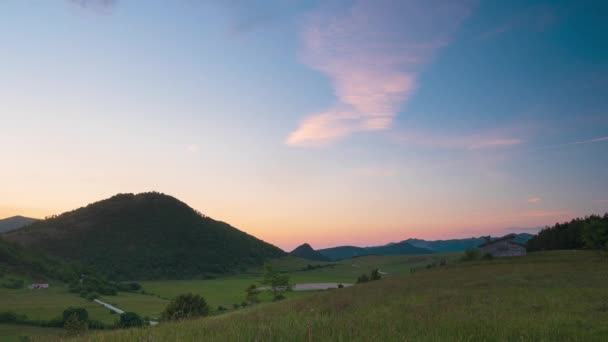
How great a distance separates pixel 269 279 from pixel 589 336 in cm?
11041

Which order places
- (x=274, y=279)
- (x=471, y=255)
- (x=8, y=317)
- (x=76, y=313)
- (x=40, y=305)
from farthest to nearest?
(x=40, y=305)
(x=274, y=279)
(x=8, y=317)
(x=76, y=313)
(x=471, y=255)

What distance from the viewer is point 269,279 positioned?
113 meters

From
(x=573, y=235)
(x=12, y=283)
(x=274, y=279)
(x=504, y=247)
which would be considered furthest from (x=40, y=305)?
(x=573, y=235)

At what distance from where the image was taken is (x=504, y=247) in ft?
315

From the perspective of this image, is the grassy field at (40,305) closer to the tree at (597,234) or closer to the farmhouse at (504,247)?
the farmhouse at (504,247)

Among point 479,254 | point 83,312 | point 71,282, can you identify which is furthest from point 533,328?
point 71,282

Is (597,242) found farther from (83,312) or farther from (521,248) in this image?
(83,312)

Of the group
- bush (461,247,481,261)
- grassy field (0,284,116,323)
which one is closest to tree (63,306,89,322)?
grassy field (0,284,116,323)

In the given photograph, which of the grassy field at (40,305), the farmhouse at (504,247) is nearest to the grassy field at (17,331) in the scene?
the grassy field at (40,305)

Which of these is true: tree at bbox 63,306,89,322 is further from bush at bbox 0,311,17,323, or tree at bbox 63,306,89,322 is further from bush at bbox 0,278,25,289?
bush at bbox 0,278,25,289

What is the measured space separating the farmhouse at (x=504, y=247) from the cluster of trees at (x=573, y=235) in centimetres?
1317

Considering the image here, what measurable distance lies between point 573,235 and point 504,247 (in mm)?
23586

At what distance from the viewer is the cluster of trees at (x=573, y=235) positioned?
68.1 meters

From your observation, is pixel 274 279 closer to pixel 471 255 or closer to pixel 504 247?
pixel 471 255
